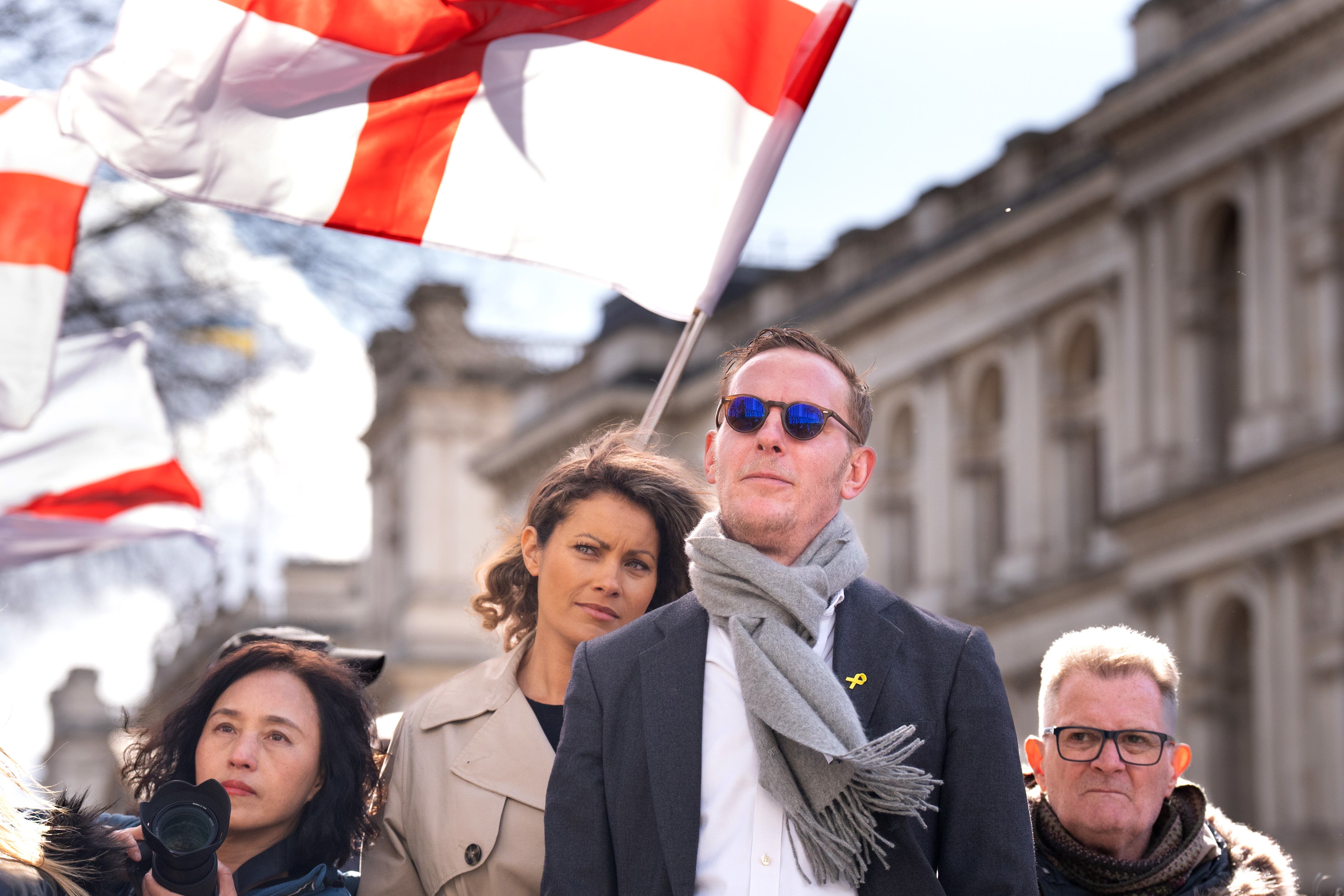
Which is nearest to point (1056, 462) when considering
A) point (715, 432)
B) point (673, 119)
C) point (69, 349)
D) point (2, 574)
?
point (2, 574)

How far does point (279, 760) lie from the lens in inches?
195

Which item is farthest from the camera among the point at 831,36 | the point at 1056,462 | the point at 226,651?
the point at 1056,462

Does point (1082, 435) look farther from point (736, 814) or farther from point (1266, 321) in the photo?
point (736, 814)

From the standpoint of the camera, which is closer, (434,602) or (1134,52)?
(1134,52)

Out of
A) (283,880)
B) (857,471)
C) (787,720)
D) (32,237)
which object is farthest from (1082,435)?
(787,720)

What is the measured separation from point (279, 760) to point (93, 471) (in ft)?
20.1

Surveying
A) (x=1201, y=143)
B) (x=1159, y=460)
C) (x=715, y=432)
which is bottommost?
(x=715, y=432)

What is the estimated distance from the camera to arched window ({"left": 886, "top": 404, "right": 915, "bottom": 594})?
37969 mm

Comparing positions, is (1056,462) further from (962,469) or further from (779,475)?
(779,475)

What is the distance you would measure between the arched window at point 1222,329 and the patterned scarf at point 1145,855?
84.2ft

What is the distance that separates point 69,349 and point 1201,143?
70.4 feet

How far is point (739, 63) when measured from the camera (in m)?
6.46

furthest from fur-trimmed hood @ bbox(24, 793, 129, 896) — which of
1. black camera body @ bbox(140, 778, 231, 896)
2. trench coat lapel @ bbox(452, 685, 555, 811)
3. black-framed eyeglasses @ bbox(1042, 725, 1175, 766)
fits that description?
A: black-framed eyeglasses @ bbox(1042, 725, 1175, 766)

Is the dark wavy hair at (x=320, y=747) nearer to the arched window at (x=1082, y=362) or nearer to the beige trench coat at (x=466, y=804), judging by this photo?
the beige trench coat at (x=466, y=804)
